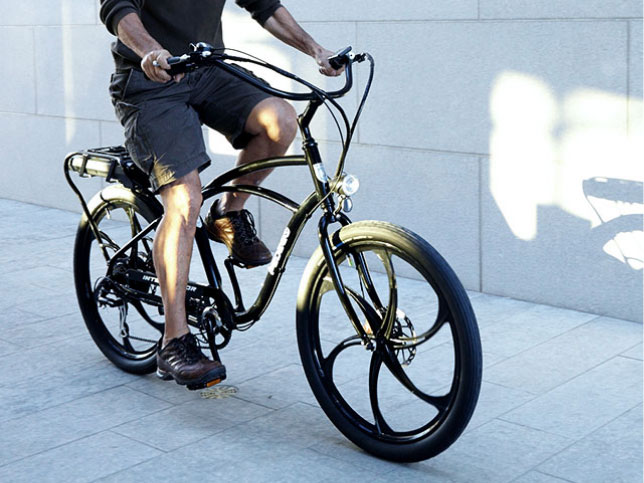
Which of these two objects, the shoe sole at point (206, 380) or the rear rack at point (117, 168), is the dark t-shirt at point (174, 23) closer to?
the rear rack at point (117, 168)

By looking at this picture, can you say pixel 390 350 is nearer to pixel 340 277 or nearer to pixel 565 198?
pixel 340 277

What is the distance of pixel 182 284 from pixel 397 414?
2.77ft

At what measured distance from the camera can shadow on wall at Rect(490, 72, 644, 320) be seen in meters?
4.54

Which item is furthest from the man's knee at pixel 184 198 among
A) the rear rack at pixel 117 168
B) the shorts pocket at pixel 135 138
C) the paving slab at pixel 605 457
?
the paving slab at pixel 605 457

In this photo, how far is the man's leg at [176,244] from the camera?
3486 mm

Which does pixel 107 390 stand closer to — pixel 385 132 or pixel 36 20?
pixel 385 132

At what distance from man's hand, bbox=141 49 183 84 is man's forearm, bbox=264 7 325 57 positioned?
66 centimetres

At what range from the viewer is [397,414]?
141 inches

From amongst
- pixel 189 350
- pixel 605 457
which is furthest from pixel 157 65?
pixel 605 457

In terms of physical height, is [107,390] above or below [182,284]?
below

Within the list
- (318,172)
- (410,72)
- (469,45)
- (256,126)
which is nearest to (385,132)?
(410,72)

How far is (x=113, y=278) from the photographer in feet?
13.1

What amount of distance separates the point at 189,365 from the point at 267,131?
82 cm

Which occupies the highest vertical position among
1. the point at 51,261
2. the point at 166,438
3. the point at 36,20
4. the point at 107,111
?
the point at 36,20
